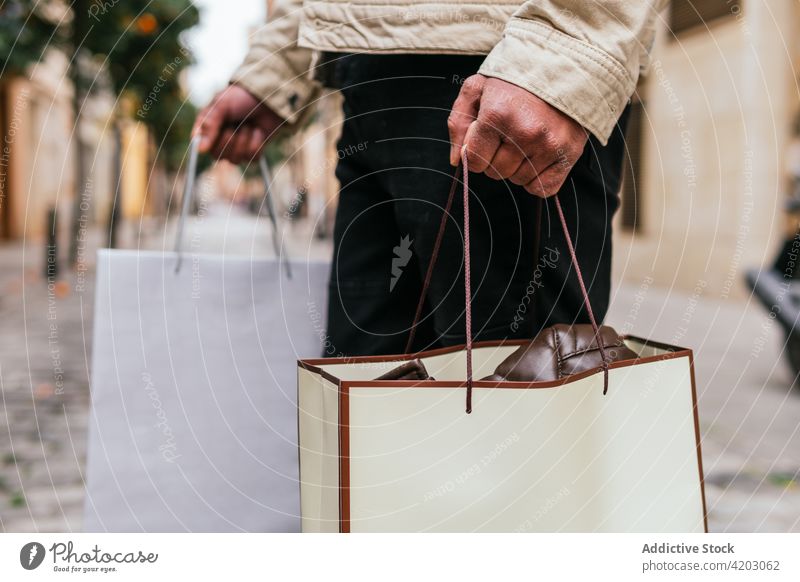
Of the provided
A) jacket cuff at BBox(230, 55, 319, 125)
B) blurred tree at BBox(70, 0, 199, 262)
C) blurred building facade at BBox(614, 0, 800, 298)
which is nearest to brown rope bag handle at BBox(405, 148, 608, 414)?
jacket cuff at BBox(230, 55, 319, 125)

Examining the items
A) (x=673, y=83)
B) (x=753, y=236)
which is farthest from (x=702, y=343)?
(x=673, y=83)

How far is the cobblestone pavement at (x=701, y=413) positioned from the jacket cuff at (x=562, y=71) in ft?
1.28

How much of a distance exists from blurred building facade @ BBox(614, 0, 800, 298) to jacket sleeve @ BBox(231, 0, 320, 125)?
5098 mm

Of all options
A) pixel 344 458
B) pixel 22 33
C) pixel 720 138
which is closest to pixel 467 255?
pixel 344 458

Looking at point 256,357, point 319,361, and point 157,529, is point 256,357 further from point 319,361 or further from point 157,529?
point 319,361

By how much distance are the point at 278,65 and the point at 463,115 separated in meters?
0.65

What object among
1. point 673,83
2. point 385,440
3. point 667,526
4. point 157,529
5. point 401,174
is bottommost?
point 157,529

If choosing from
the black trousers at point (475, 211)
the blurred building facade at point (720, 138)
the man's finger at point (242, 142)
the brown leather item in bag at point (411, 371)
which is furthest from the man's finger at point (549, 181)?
the blurred building facade at point (720, 138)

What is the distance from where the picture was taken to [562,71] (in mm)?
984

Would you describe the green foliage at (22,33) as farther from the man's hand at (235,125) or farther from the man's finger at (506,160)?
the man's finger at (506,160)

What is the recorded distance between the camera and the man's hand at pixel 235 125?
5.14 feet

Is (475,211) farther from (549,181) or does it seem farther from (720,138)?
(720,138)

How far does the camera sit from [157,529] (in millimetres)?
1500

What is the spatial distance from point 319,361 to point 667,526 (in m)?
0.47
